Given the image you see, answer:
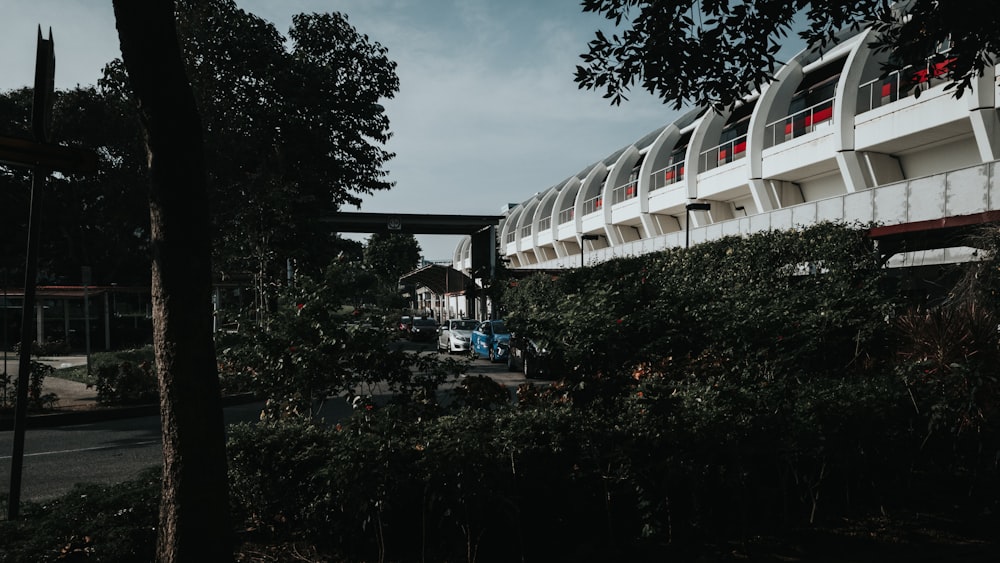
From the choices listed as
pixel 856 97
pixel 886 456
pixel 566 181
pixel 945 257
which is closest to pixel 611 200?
pixel 566 181

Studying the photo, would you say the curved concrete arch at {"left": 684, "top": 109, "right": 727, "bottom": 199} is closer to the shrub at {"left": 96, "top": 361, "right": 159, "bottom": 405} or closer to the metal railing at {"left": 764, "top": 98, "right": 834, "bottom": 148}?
the metal railing at {"left": 764, "top": 98, "right": 834, "bottom": 148}

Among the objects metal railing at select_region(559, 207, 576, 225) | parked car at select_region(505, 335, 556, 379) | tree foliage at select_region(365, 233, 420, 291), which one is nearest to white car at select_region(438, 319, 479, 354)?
parked car at select_region(505, 335, 556, 379)

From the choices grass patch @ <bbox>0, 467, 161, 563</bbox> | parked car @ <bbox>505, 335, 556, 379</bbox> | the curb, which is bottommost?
the curb

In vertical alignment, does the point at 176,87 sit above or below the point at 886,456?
above

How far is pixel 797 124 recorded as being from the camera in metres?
28.9

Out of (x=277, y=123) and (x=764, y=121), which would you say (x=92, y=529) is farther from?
(x=764, y=121)

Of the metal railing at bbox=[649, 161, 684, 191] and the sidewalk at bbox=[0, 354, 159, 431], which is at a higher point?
the metal railing at bbox=[649, 161, 684, 191]

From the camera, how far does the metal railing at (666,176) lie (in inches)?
1486

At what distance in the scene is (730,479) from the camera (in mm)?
4352

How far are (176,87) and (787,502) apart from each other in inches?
203

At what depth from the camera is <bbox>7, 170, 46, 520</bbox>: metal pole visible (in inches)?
171

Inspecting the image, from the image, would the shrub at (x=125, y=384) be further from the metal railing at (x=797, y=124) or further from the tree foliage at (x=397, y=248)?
the tree foliage at (x=397, y=248)

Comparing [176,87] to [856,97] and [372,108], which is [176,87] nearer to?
[372,108]

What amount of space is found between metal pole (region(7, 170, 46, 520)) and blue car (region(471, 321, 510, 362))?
1659cm
